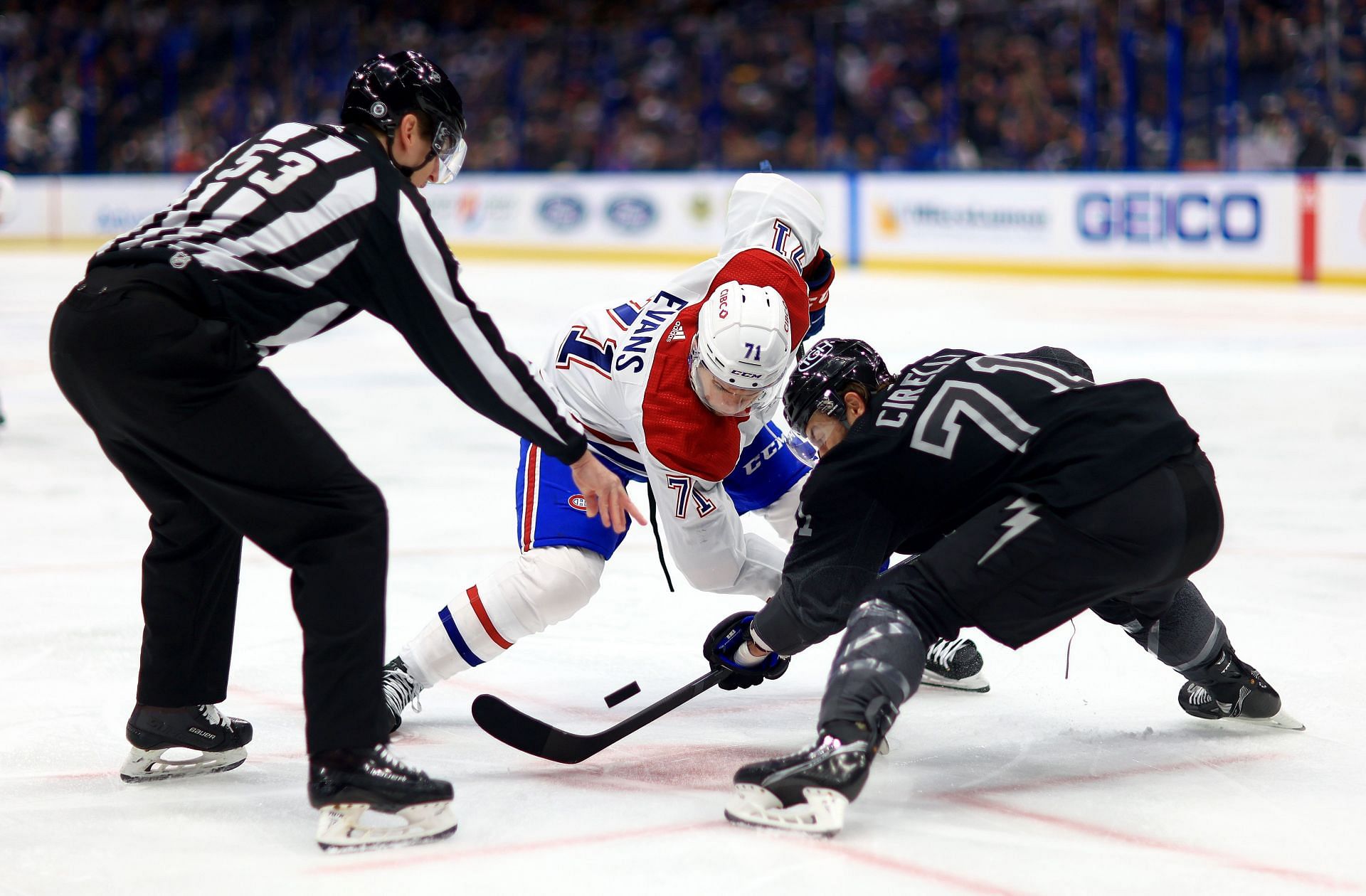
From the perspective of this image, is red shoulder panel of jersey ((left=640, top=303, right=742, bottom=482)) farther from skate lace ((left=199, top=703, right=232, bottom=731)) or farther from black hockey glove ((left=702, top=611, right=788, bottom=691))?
skate lace ((left=199, top=703, right=232, bottom=731))

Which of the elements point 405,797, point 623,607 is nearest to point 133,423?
point 405,797

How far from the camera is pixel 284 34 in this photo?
63.6 feet

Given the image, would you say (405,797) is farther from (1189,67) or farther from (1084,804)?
(1189,67)

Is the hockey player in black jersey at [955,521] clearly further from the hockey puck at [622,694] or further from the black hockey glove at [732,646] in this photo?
the hockey puck at [622,694]

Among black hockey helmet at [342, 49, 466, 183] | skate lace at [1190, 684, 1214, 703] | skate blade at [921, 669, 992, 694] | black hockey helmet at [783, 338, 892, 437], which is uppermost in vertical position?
black hockey helmet at [342, 49, 466, 183]

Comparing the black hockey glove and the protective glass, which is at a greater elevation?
the protective glass

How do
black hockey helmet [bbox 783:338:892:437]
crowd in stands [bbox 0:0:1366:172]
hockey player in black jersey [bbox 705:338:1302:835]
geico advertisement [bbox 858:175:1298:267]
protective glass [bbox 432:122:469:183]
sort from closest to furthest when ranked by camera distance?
hockey player in black jersey [bbox 705:338:1302:835] < protective glass [bbox 432:122:469:183] < black hockey helmet [bbox 783:338:892:437] < geico advertisement [bbox 858:175:1298:267] < crowd in stands [bbox 0:0:1366:172]

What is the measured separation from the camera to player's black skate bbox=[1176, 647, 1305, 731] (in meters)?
2.95

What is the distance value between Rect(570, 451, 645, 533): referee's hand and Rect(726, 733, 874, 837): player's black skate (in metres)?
0.45

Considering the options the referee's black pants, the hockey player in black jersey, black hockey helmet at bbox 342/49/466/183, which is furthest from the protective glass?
the hockey player in black jersey

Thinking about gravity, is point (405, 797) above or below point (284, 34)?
below

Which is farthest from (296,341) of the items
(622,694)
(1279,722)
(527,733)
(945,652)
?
(1279,722)

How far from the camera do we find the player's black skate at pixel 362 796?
2379 mm

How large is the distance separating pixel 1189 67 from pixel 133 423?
12175mm
